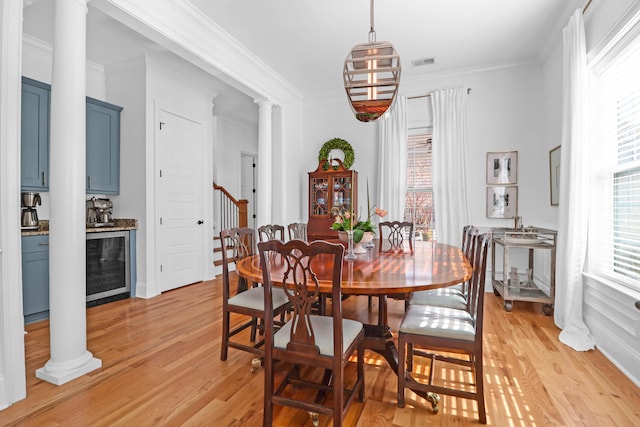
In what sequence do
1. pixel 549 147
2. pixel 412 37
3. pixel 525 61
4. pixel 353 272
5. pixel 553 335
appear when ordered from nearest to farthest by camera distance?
pixel 353 272
pixel 553 335
pixel 412 37
pixel 549 147
pixel 525 61

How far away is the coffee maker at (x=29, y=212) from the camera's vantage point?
A: 3143mm

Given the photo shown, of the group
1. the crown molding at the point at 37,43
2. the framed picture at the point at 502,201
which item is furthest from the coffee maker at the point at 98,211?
the framed picture at the point at 502,201

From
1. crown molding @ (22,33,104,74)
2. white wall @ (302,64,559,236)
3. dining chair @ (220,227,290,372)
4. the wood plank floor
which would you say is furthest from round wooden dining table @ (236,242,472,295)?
crown molding @ (22,33,104,74)

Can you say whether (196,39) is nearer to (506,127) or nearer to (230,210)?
(230,210)

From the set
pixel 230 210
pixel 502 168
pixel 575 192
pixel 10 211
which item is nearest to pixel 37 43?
pixel 10 211

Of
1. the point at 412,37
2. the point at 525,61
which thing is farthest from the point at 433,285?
the point at 525,61

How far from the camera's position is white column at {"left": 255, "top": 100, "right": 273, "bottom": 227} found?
14.8ft

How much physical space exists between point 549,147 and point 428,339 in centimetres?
339

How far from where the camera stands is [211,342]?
8.57ft

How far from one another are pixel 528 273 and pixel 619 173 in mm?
1682

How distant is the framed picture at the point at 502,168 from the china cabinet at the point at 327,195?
186 centimetres

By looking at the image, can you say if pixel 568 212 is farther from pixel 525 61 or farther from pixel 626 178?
pixel 525 61

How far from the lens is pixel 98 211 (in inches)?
152

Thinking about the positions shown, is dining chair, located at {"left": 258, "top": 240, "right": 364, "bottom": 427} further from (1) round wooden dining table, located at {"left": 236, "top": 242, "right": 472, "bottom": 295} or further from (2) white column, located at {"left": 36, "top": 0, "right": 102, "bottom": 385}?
(2) white column, located at {"left": 36, "top": 0, "right": 102, "bottom": 385}
